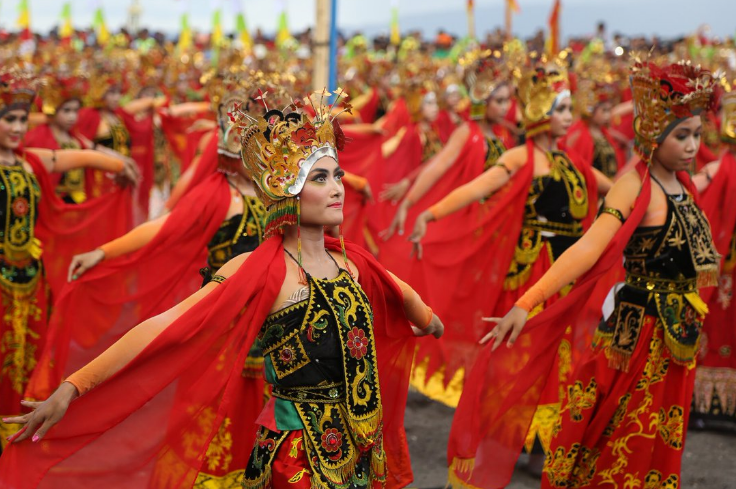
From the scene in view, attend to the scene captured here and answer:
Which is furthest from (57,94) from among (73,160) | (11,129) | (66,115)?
(11,129)

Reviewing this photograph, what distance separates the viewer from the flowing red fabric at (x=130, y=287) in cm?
521

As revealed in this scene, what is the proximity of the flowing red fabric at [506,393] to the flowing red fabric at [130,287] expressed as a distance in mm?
1707

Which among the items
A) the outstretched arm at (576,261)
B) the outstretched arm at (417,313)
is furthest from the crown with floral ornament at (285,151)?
the outstretched arm at (576,261)

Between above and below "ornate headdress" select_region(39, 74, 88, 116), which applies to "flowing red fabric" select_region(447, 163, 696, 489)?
below

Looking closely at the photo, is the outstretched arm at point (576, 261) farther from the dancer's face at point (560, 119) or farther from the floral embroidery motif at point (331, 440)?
the dancer's face at point (560, 119)

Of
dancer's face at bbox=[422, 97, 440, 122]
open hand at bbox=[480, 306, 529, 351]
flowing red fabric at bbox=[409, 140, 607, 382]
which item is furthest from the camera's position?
dancer's face at bbox=[422, 97, 440, 122]

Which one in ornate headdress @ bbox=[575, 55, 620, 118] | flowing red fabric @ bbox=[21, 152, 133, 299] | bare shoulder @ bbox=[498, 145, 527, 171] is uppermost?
ornate headdress @ bbox=[575, 55, 620, 118]

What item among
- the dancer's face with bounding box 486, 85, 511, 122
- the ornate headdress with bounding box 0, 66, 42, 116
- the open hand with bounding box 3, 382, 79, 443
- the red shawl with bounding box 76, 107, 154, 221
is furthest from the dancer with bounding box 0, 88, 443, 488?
the red shawl with bounding box 76, 107, 154, 221

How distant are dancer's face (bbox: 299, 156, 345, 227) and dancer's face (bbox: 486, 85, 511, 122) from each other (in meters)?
4.73

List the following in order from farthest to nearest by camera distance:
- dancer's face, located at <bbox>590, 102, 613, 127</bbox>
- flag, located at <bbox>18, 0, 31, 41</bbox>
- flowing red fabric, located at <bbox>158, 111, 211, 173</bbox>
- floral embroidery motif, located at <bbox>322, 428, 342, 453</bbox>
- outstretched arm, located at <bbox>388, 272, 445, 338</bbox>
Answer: flag, located at <bbox>18, 0, 31, 41</bbox> < flowing red fabric, located at <bbox>158, 111, 211, 173</bbox> < dancer's face, located at <bbox>590, 102, 613, 127</bbox> < outstretched arm, located at <bbox>388, 272, 445, 338</bbox> < floral embroidery motif, located at <bbox>322, 428, 342, 453</bbox>

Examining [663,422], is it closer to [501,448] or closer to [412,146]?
[501,448]

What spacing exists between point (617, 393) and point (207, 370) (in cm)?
196

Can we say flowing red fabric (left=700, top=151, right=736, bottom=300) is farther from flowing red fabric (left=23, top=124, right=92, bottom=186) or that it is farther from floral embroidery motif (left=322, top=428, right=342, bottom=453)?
flowing red fabric (left=23, top=124, right=92, bottom=186)

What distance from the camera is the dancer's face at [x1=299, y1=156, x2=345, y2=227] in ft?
11.3
